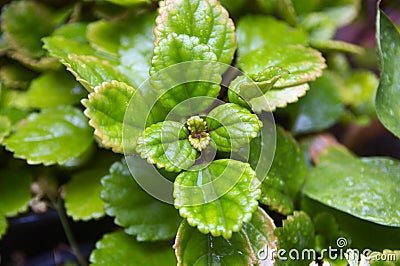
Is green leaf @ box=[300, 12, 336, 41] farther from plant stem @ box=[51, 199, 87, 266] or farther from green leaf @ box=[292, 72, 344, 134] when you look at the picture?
plant stem @ box=[51, 199, 87, 266]

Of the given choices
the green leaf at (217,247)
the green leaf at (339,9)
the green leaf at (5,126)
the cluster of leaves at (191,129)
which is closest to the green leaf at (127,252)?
the cluster of leaves at (191,129)

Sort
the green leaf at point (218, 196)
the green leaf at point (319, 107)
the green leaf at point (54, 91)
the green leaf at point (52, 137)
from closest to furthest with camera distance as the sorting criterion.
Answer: the green leaf at point (218, 196)
the green leaf at point (52, 137)
the green leaf at point (54, 91)
the green leaf at point (319, 107)

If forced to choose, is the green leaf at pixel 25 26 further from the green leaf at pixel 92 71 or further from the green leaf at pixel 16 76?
the green leaf at pixel 92 71

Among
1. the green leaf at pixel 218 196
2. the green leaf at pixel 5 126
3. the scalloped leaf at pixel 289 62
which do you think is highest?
the scalloped leaf at pixel 289 62

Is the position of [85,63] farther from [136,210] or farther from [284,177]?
[284,177]

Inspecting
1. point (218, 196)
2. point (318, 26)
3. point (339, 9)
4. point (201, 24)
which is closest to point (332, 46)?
point (318, 26)

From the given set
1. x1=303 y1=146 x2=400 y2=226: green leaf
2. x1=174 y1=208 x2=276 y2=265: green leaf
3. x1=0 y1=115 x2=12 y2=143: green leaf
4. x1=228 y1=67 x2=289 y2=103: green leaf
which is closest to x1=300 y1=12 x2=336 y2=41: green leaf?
x1=303 y1=146 x2=400 y2=226: green leaf

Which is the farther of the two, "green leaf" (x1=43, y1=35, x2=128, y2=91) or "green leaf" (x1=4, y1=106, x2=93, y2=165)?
"green leaf" (x1=4, y1=106, x2=93, y2=165)

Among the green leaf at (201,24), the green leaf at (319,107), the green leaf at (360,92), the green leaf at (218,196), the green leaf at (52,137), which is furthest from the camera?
the green leaf at (360,92)
